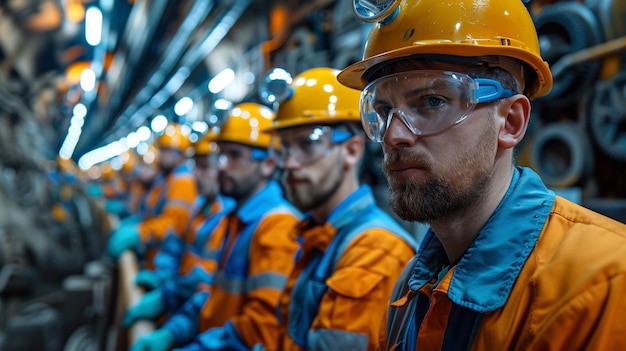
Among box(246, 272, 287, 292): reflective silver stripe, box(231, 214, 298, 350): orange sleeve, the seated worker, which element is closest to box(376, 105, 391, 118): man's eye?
the seated worker

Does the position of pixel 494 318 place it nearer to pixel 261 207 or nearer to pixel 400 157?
pixel 400 157

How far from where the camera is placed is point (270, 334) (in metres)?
2.29

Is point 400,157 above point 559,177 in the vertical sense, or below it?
above

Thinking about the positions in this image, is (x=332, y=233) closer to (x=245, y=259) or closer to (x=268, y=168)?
(x=245, y=259)

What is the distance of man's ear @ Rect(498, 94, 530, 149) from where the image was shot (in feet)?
3.89

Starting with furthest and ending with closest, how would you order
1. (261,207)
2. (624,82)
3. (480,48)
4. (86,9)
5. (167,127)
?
(86,9) → (167,127) → (624,82) → (261,207) → (480,48)

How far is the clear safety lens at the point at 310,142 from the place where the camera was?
2.25m

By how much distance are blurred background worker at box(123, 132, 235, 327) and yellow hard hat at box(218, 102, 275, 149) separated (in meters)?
0.18

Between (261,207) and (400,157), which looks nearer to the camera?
(400,157)

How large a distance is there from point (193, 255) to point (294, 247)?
1.86m

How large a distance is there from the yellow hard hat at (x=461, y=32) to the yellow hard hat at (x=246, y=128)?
2.01m

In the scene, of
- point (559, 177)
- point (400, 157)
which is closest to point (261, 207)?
point (400, 157)

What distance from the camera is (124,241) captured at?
529 cm

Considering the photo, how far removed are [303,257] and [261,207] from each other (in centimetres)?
82
